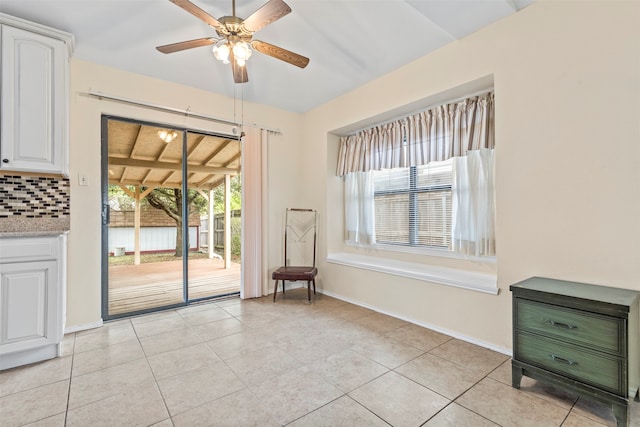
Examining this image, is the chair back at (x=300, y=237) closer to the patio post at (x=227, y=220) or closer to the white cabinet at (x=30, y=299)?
the patio post at (x=227, y=220)

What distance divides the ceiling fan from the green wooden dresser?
236 cm

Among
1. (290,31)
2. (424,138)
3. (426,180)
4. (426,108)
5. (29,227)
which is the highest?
(290,31)

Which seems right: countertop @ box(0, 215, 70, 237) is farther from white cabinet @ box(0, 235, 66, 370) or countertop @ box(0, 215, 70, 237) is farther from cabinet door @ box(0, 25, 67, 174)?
cabinet door @ box(0, 25, 67, 174)

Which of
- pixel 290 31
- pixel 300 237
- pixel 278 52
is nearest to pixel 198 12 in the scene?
pixel 278 52

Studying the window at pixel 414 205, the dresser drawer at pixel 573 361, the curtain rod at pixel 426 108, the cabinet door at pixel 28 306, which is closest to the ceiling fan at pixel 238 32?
the curtain rod at pixel 426 108

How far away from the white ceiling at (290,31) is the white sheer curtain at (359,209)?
4.22 ft

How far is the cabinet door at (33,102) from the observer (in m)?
2.28

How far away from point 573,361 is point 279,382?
178cm

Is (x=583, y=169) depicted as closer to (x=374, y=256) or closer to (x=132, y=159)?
(x=374, y=256)

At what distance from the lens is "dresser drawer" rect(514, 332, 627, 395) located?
1537 mm

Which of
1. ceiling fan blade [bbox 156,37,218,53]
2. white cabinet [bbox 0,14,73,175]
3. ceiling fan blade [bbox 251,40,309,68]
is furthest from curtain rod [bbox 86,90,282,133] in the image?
ceiling fan blade [bbox 251,40,309,68]

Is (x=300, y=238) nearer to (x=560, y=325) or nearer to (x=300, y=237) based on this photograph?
(x=300, y=237)

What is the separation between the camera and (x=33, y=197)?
2.67 m

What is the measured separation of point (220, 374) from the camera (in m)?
2.07
